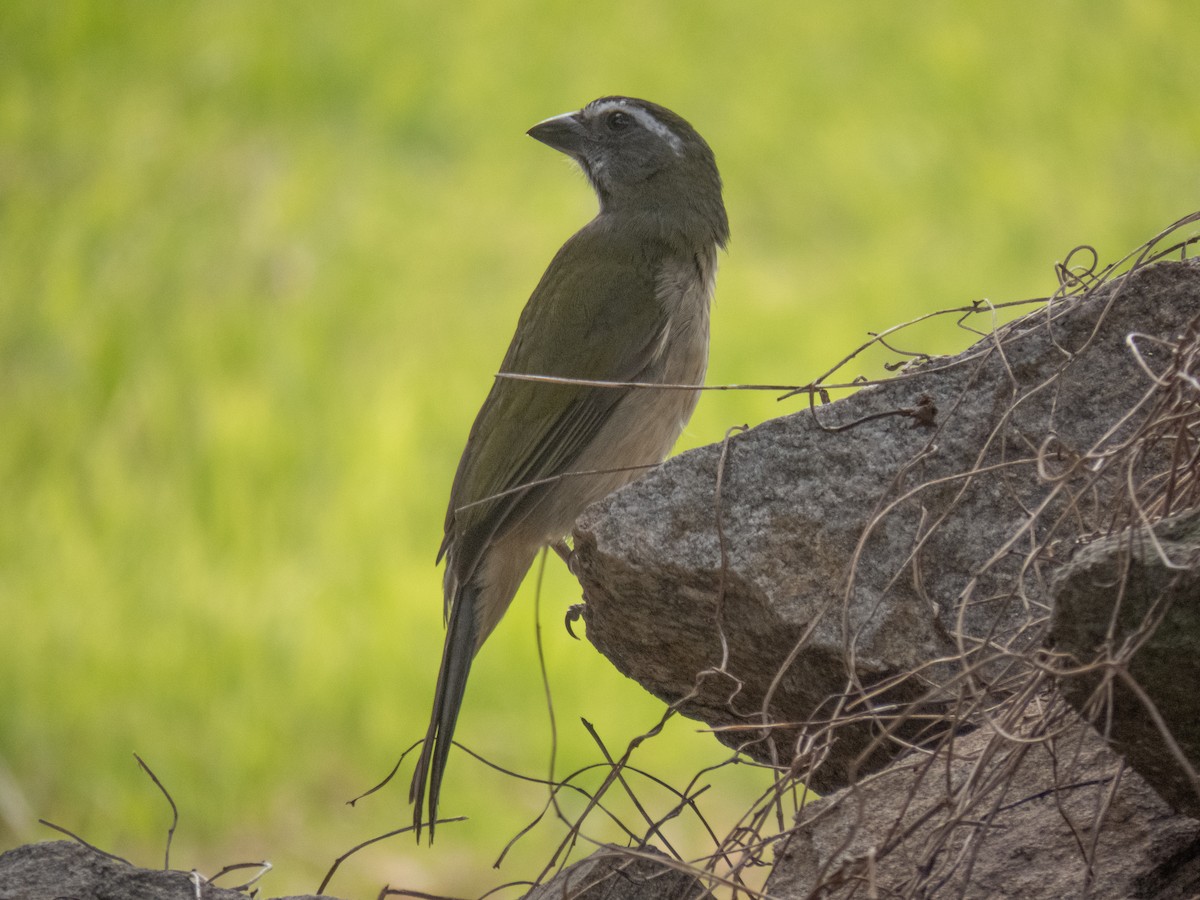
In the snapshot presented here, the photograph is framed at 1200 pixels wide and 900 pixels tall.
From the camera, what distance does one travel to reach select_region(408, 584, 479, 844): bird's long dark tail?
4.11 meters

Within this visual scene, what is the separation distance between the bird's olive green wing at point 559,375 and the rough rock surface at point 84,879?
178cm

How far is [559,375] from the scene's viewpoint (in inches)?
A: 200

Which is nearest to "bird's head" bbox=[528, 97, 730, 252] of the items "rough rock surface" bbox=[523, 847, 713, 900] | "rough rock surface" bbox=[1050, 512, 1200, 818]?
"rough rock surface" bbox=[523, 847, 713, 900]

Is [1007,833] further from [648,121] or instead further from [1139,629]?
[648,121]

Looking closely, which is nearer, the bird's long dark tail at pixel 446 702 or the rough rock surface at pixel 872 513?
the rough rock surface at pixel 872 513

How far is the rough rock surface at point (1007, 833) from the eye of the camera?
265 centimetres

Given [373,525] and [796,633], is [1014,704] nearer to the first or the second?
[796,633]

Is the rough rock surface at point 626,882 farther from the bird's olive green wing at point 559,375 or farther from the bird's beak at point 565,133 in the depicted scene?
the bird's beak at point 565,133

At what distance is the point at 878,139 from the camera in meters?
11.3

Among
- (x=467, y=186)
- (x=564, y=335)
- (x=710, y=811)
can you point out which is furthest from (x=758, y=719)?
(x=467, y=186)

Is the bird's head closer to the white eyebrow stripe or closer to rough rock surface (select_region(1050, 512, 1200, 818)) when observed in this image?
the white eyebrow stripe

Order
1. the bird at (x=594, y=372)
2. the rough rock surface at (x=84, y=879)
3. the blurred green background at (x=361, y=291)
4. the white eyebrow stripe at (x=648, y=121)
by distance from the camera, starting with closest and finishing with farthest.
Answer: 1. the rough rock surface at (x=84, y=879)
2. the bird at (x=594, y=372)
3. the white eyebrow stripe at (x=648, y=121)
4. the blurred green background at (x=361, y=291)

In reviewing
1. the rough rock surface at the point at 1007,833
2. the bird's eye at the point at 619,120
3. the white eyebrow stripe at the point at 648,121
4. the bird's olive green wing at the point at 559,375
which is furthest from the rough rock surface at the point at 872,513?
the bird's eye at the point at 619,120

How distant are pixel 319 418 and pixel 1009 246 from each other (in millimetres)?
4407
